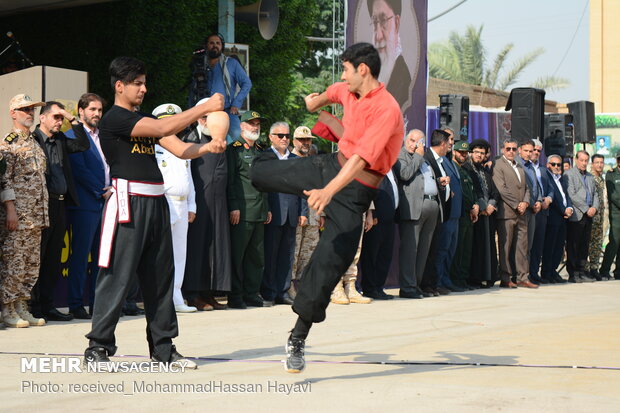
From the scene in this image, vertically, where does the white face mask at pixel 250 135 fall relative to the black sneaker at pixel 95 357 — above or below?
above

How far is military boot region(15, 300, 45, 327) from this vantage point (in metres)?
9.23

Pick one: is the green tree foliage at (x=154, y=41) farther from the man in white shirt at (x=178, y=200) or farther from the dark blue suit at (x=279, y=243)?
the man in white shirt at (x=178, y=200)

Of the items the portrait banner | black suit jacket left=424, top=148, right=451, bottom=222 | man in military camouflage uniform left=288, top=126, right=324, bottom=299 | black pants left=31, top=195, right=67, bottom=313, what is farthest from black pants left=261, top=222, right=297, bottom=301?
the portrait banner

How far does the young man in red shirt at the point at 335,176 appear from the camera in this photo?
21.2 feet

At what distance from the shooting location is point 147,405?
5.50 m

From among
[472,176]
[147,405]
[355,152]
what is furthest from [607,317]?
[147,405]

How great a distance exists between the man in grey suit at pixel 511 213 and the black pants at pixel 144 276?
9053mm

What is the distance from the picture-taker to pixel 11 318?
9.12 metres

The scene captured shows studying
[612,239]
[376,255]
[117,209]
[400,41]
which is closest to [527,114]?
[612,239]

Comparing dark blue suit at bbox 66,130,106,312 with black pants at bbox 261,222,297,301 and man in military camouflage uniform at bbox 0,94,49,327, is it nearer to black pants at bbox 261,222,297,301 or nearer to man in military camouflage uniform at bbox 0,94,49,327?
→ man in military camouflage uniform at bbox 0,94,49,327

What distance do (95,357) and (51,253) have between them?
3344 mm

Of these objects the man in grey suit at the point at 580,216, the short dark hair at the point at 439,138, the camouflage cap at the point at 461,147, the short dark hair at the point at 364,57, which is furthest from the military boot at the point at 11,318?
the man in grey suit at the point at 580,216

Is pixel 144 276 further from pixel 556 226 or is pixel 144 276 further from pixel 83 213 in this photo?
pixel 556 226

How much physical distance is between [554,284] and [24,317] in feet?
32.5
